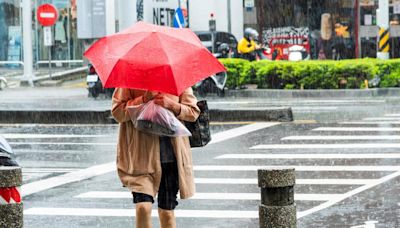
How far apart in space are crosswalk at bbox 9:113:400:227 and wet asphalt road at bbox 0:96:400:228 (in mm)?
11

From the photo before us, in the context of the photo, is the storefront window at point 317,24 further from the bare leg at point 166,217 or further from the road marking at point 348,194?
the bare leg at point 166,217

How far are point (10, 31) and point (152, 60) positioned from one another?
34.7m

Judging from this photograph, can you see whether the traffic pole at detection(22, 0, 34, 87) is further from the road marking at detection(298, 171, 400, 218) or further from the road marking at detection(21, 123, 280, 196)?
the road marking at detection(298, 171, 400, 218)

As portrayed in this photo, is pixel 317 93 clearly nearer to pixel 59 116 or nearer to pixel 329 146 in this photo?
pixel 59 116

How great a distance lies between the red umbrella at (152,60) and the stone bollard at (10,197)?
0.84 metres

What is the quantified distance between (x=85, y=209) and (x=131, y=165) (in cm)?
338

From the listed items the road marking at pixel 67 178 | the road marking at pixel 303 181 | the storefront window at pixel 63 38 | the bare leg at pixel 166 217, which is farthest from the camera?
the storefront window at pixel 63 38

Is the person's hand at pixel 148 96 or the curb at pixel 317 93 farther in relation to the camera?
the curb at pixel 317 93

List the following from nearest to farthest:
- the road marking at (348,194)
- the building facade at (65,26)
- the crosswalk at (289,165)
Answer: the road marking at (348,194), the crosswalk at (289,165), the building facade at (65,26)

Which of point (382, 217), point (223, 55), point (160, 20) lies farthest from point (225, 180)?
point (160, 20)

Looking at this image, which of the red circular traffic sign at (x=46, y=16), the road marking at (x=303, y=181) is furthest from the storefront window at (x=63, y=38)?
the road marking at (x=303, y=181)

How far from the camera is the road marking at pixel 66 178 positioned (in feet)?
40.0

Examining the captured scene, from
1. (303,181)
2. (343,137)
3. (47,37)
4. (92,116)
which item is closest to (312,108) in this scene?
(92,116)

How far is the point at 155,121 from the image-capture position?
24.2 feet
